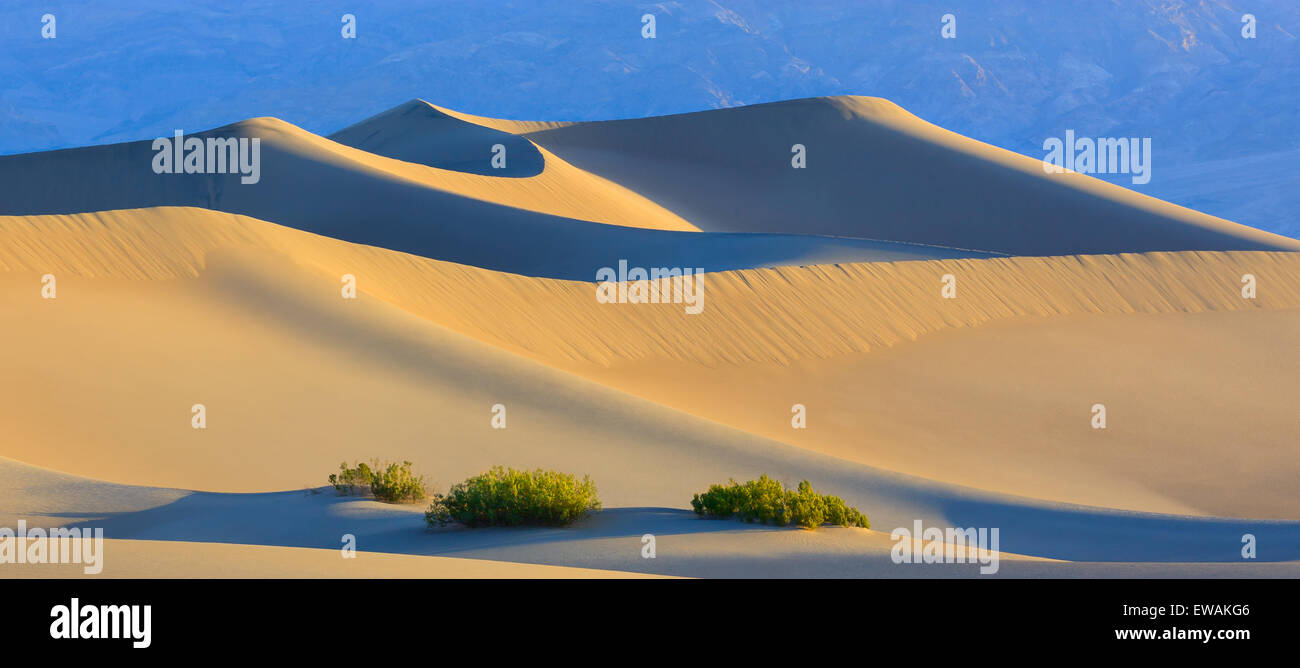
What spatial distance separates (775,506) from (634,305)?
12.5m

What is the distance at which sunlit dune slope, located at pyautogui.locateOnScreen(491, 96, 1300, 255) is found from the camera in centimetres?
4891

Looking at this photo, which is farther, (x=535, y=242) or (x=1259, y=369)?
(x=535, y=242)

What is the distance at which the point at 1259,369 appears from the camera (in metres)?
23.6

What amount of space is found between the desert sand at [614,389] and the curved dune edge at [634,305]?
7 cm

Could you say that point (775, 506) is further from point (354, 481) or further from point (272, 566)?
point (272, 566)

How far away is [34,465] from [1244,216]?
180 metres

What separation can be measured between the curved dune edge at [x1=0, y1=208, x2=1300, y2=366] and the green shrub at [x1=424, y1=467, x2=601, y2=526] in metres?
9.96

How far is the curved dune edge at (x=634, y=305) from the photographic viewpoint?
17.6 m

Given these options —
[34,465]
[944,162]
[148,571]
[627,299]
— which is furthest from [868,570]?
[944,162]

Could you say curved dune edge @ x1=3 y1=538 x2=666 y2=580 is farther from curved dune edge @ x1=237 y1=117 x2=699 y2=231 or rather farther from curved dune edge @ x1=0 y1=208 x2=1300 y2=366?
curved dune edge @ x1=237 y1=117 x2=699 y2=231

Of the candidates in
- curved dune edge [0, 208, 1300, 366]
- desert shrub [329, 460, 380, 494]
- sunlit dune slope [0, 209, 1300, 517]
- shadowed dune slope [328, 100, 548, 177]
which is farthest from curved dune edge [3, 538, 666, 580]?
shadowed dune slope [328, 100, 548, 177]

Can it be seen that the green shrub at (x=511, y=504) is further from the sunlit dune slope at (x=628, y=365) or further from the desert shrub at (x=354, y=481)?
the sunlit dune slope at (x=628, y=365)

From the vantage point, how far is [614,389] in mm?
16125
